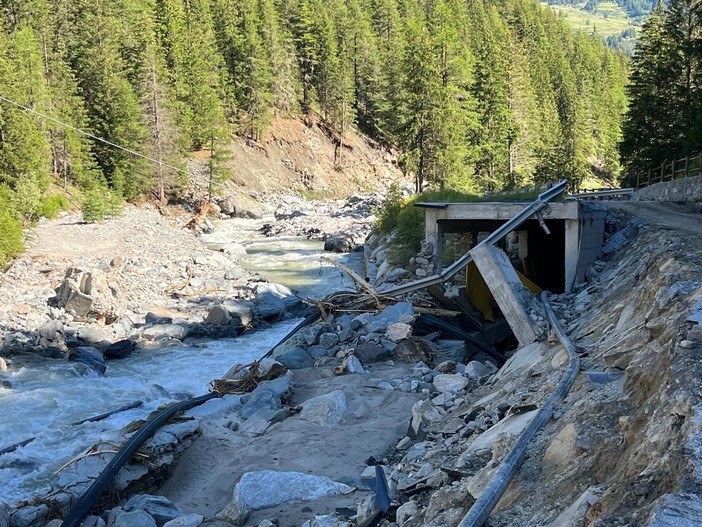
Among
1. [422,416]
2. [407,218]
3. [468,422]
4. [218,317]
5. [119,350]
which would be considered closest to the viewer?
[468,422]

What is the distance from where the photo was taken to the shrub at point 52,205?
29.2 m

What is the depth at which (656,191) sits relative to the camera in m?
23.4

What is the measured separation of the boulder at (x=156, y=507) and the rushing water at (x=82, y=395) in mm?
1413

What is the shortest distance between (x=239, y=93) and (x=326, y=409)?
171 ft

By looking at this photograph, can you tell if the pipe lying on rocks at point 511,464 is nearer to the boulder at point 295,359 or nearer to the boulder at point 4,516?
the boulder at point 4,516

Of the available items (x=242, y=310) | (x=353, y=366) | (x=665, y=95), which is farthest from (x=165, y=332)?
(x=665, y=95)

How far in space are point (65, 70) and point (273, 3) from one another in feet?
110

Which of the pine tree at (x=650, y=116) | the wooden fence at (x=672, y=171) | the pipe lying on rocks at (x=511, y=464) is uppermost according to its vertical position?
the pine tree at (x=650, y=116)

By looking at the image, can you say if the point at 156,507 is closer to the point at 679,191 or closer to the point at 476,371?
the point at 476,371

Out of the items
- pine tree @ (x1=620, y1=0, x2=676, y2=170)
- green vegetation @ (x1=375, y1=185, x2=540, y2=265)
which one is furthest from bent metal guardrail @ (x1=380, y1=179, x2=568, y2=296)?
pine tree @ (x1=620, y1=0, x2=676, y2=170)

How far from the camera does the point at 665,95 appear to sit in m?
29.7

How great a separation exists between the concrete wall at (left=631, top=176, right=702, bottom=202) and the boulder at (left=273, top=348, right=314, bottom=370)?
487 inches

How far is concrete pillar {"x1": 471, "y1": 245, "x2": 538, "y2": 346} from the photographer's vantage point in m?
10.4

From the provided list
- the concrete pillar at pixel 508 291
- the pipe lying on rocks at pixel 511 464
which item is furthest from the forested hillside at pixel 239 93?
the pipe lying on rocks at pixel 511 464
